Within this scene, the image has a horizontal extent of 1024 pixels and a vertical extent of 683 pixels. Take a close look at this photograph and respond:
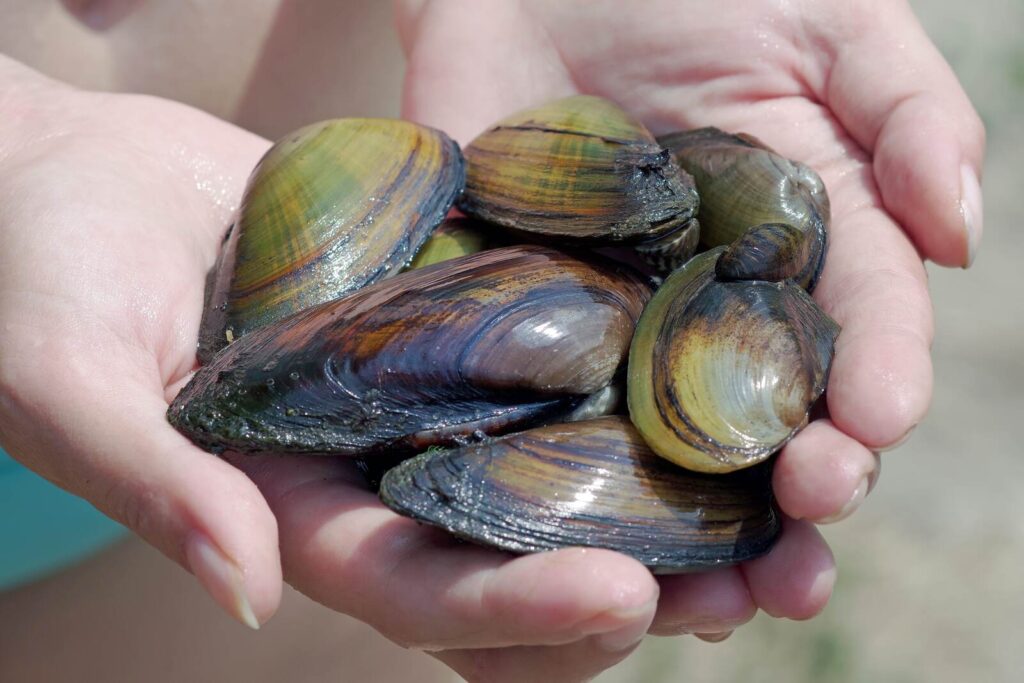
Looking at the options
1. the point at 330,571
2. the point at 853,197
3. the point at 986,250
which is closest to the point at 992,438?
the point at 986,250

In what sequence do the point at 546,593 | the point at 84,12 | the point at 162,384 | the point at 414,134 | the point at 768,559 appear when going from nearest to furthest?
the point at 546,593
the point at 768,559
the point at 162,384
the point at 414,134
the point at 84,12

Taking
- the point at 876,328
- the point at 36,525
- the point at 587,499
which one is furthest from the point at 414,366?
the point at 36,525

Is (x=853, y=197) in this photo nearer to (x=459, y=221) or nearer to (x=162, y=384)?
(x=459, y=221)

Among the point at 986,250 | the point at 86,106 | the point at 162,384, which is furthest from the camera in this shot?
the point at 986,250

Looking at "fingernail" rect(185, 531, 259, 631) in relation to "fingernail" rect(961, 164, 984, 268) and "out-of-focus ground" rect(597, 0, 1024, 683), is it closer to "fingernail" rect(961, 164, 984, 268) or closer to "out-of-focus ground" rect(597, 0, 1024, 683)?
"fingernail" rect(961, 164, 984, 268)

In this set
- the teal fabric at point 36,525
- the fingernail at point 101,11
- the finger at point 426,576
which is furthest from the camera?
the fingernail at point 101,11

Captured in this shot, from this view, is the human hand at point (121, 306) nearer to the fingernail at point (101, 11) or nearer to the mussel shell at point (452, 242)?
the mussel shell at point (452, 242)

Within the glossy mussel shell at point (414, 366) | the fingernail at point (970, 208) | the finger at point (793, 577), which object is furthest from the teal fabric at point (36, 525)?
the fingernail at point (970, 208)
